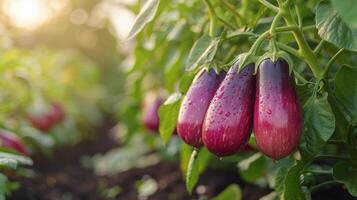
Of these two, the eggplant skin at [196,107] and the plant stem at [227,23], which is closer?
the eggplant skin at [196,107]

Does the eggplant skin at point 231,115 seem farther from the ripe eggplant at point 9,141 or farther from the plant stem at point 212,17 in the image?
the ripe eggplant at point 9,141

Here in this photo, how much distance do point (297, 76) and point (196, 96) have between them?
26 centimetres

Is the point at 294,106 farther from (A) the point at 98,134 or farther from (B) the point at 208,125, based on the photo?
(A) the point at 98,134

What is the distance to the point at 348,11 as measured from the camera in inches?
44.4

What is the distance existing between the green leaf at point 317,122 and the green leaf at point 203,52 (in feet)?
0.84

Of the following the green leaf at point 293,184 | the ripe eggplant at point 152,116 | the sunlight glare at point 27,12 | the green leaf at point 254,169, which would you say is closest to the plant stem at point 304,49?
the green leaf at point 293,184

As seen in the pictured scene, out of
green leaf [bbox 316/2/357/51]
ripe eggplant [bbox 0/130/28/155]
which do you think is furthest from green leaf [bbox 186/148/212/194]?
ripe eggplant [bbox 0/130/28/155]

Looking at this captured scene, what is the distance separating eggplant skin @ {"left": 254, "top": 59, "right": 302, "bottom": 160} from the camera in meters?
1.29

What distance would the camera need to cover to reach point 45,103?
3.77m

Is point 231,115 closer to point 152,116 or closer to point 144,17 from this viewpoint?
point 144,17

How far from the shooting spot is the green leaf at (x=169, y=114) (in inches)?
70.0

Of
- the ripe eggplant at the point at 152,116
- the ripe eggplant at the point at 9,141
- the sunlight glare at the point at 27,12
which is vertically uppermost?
the ripe eggplant at the point at 9,141

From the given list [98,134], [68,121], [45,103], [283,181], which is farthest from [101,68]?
[283,181]

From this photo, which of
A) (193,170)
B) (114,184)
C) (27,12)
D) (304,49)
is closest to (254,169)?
(193,170)
